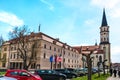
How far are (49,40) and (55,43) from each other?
13.6 feet

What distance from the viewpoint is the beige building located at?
67625 mm

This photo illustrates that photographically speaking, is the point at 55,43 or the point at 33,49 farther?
Result: the point at 55,43

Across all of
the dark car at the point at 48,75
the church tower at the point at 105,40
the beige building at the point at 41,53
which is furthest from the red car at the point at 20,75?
the church tower at the point at 105,40

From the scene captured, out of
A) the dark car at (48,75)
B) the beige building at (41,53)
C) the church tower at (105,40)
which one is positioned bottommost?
the dark car at (48,75)

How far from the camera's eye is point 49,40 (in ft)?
245

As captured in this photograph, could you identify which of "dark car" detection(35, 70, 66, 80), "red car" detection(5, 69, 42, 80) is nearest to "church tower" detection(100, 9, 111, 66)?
"dark car" detection(35, 70, 66, 80)

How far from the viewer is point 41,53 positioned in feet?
223

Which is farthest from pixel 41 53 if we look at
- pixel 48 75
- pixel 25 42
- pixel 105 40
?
pixel 105 40

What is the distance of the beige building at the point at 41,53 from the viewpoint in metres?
67.6

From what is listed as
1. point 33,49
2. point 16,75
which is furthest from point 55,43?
point 16,75

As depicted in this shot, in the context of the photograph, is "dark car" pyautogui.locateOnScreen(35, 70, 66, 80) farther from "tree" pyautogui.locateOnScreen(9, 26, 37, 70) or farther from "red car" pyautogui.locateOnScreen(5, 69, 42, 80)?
"tree" pyautogui.locateOnScreen(9, 26, 37, 70)

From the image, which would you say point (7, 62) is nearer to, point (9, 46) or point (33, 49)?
point (9, 46)

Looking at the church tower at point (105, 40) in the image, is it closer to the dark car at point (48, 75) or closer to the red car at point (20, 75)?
the dark car at point (48, 75)

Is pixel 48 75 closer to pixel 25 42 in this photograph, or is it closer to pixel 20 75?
pixel 20 75
